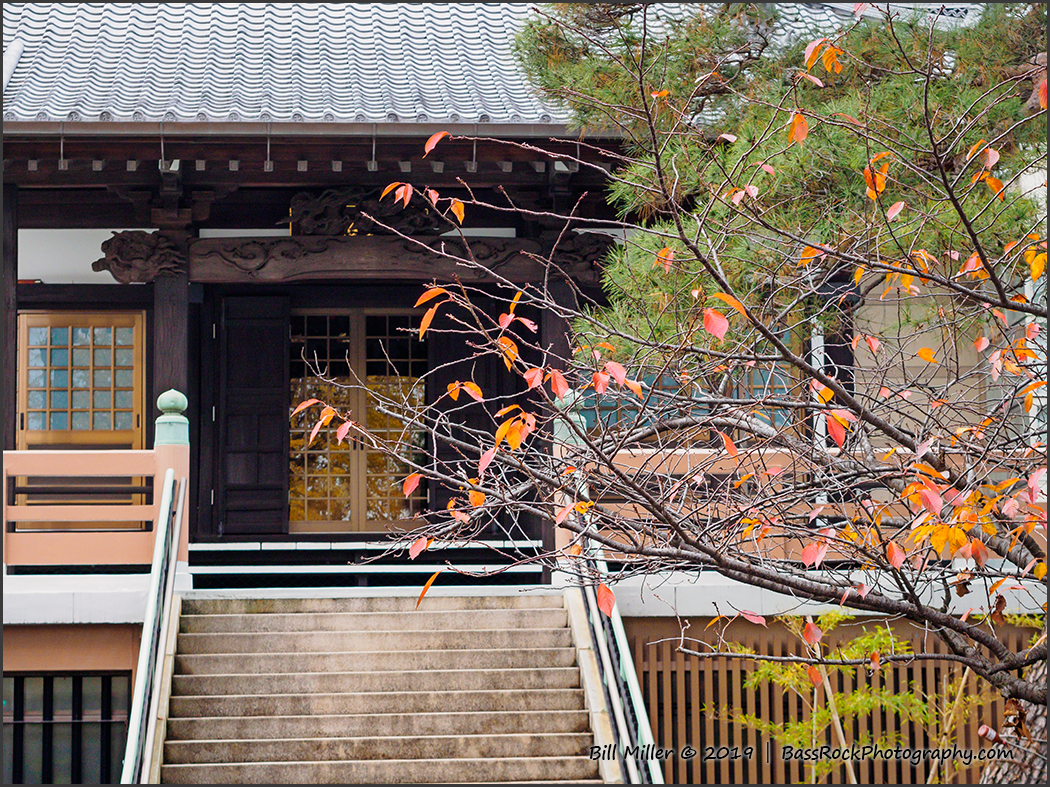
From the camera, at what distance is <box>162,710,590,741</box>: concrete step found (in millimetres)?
5805

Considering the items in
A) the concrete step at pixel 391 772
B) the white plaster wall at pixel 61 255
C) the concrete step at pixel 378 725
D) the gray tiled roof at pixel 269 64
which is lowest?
the concrete step at pixel 391 772

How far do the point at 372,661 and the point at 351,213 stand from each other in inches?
138

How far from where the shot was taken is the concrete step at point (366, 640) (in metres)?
6.36

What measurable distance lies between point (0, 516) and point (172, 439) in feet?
3.95

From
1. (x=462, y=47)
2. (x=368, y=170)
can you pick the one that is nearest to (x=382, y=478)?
(x=368, y=170)

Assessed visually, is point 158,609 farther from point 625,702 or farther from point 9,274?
point 9,274

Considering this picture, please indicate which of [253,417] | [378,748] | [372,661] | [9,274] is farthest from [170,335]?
[378,748]

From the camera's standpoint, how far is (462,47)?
33.8 ft

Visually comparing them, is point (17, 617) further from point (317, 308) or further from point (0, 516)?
point (317, 308)

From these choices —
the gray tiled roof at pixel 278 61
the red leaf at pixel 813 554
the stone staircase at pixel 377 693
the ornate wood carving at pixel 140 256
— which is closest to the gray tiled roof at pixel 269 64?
the gray tiled roof at pixel 278 61

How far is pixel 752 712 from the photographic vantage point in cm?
642

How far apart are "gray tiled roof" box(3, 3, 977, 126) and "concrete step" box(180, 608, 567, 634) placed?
132 inches

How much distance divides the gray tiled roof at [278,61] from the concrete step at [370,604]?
326 cm

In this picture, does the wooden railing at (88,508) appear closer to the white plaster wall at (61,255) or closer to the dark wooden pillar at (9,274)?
the dark wooden pillar at (9,274)
